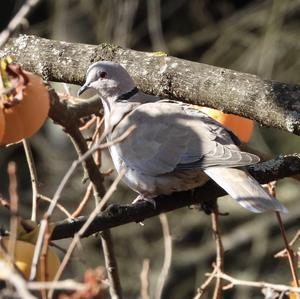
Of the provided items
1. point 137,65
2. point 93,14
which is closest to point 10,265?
point 137,65

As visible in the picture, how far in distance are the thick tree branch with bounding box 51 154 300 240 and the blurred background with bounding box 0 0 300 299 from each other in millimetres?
3505

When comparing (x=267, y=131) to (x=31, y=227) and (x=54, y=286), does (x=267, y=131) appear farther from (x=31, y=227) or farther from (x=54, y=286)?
(x=54, y=286)

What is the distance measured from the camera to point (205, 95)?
2.23 m

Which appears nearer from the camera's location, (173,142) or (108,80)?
(173,142)

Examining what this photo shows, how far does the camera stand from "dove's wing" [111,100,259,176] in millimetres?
2512

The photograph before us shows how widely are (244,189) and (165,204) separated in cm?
23

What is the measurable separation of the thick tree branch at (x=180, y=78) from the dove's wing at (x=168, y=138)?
18 centimetres

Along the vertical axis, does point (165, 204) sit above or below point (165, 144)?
below

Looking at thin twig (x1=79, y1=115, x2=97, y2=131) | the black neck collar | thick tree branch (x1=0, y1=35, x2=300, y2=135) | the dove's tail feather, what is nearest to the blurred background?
the black neck collar

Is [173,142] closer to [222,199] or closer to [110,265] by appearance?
[110,265]

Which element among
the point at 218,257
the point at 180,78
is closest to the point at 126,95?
the point at 180,78

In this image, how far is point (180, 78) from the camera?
2.29 meters

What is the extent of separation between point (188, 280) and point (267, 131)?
1.24 m

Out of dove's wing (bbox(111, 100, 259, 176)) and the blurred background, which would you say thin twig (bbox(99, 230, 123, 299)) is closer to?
dove's wing (bbox(111, 100, 259, 176))
